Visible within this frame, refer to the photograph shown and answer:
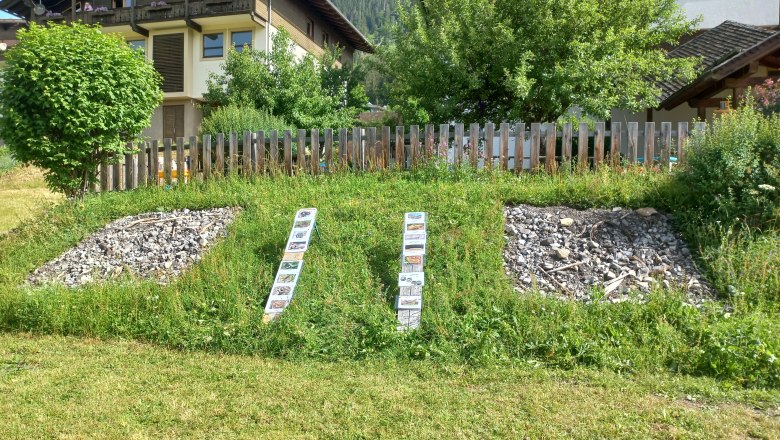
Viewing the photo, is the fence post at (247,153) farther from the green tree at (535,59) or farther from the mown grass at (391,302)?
the green tree at (535,59)

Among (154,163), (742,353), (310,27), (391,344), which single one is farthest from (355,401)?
(310,27)

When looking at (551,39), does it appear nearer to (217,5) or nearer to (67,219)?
(67,219)

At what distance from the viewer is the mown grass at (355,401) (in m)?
4.05

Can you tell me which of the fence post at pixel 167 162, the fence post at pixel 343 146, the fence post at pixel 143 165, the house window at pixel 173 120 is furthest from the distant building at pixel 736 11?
the house window at pixel 173 120

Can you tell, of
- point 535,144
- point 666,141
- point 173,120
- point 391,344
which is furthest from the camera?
point 173,120

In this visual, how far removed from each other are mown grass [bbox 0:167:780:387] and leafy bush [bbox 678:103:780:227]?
1.44 ft

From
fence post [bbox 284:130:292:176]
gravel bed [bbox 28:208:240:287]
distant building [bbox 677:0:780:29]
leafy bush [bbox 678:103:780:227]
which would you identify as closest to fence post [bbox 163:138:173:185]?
gravel bed [bbox 28:208:240:287]

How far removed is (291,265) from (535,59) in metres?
7.64

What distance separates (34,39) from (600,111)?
393 inches

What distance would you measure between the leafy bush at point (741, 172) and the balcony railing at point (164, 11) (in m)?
19.9

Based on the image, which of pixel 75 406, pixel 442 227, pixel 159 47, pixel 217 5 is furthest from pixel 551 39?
pixel 159 47

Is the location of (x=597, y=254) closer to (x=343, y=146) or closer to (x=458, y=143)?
(x=458, y=143)

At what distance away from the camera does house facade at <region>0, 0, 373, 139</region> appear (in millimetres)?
24297

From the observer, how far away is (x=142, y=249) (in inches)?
321
